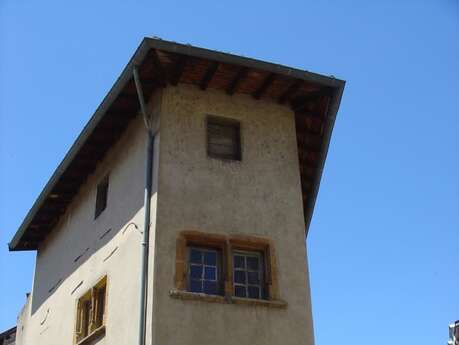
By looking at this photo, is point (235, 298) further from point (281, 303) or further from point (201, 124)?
point (201, 124)

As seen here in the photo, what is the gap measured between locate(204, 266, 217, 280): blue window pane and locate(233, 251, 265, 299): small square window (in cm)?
36

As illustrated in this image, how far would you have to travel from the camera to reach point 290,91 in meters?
13.7

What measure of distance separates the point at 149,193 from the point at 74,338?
13.3ft

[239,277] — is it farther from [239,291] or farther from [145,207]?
[145,207]

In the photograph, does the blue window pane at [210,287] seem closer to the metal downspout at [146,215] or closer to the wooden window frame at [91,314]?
the metal downspout at [146,215]

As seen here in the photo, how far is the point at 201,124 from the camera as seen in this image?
13000mm

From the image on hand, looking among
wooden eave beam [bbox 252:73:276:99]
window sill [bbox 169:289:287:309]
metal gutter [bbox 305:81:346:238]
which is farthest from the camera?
metal gutter [bbox 305:81:346:238]

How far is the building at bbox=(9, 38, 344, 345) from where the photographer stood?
1126 cm

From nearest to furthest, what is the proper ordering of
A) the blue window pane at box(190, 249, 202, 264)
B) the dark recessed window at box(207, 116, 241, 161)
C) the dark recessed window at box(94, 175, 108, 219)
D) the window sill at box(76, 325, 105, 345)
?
the blue window pane at box(190, 249, 202, 264)
the window sill at box(76, 325, 105, 345)
the dark recessed window at box(207, 116, 241, 161)
the dark recessed window at box(94, 175, 108, 219)

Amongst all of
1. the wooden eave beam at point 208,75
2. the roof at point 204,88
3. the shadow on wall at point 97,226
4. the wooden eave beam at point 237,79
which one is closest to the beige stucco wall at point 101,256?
the shadow on wall at point 97,226

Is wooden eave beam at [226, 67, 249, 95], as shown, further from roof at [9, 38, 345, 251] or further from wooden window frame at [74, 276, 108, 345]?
wooden window frame at [74, 276, 108, 345]

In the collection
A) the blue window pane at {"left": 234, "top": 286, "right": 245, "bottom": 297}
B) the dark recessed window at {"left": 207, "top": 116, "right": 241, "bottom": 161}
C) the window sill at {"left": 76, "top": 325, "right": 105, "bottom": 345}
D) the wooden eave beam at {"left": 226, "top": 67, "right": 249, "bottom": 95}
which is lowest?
the window sill at {"left": 76, "top": 325, "right": 105, "bottom": 345}

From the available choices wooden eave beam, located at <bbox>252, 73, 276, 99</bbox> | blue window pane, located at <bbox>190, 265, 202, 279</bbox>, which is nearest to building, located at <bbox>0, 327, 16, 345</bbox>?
blue window pane, located at <bbox>190, 265, 202, 279</bbox>

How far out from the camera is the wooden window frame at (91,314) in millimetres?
12953
